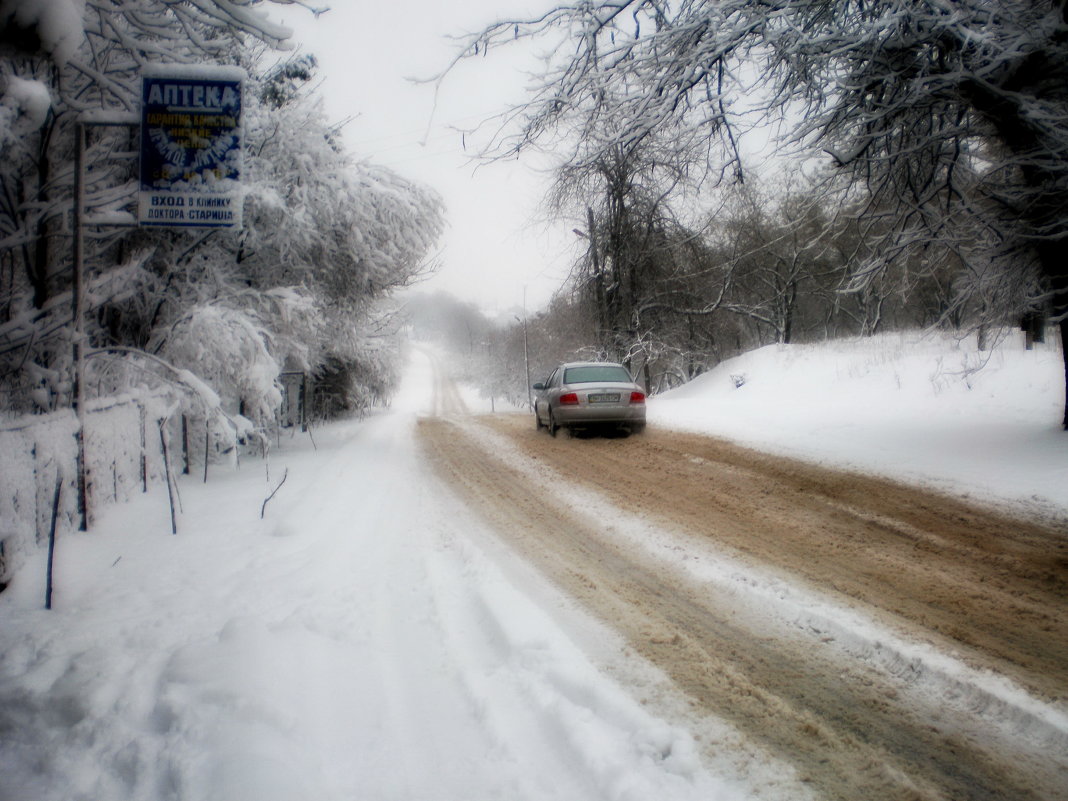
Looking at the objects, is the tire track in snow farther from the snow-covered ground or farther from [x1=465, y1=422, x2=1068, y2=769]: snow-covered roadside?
the snow-covered ground

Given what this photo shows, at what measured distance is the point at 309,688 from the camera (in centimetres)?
283

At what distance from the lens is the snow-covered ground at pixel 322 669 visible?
2.29 metres

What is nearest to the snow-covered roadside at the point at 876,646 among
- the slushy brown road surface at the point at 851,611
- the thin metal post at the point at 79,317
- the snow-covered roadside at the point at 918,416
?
the slushy brown road surface at the point at 851,611

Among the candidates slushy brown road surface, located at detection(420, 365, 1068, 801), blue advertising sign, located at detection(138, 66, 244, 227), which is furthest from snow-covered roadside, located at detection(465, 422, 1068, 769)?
blue advertising sign, located at detection(138, 66, 244, 227)

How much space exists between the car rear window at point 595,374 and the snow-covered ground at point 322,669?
20.8ft

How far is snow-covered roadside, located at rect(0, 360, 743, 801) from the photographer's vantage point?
2279 millimetres

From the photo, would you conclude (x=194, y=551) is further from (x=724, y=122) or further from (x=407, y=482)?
(x=724, y=122)

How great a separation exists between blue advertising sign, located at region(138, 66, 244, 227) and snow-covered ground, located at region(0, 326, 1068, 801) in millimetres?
3121

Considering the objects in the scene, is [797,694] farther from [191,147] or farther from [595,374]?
[595,374]

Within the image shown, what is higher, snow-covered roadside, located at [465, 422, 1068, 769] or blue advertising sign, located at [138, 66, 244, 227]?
blue advertising sign, located at [138, 66, 244, 227]

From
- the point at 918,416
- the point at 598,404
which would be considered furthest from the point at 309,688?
the point at 918,416

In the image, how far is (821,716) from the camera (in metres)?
2.61

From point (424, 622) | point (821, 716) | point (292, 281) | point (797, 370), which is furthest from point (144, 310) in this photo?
point (797, 370)

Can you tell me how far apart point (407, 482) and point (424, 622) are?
15.3 ft
